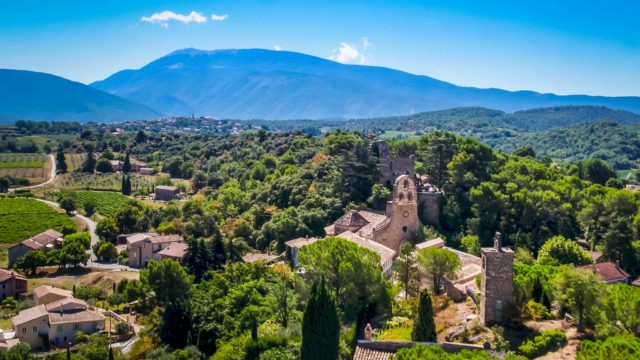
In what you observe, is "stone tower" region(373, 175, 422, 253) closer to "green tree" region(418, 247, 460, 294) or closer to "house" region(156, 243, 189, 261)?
"green tree" region(418, 247, 460, 294)

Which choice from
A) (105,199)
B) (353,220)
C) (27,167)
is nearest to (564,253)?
(353,220)

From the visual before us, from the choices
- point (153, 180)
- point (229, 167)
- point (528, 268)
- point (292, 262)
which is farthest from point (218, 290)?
point (153, 180)

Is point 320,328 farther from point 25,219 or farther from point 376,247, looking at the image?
point 25,219

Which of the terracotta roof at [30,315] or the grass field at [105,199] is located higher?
the grass field at [105,199]

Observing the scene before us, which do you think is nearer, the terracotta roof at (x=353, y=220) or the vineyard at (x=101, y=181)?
the terracotta roof at (x=353, y=220)

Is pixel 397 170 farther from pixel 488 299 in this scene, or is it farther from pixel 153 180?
pixel 153 180

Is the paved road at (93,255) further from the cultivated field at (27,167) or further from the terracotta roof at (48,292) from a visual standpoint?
the cultivated field at (27,167)

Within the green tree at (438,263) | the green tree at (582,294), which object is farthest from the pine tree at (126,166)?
the green tree at (582,294)
